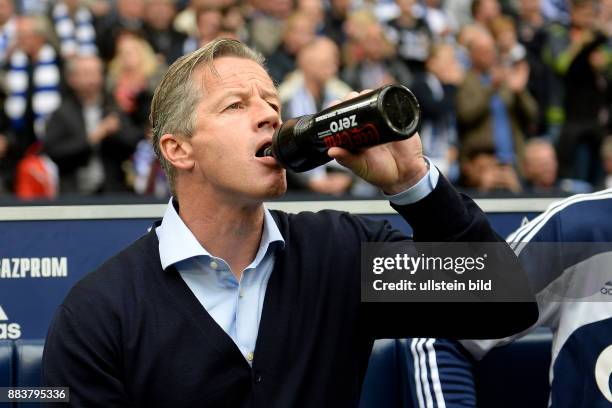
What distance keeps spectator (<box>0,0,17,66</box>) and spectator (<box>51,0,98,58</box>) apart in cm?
32

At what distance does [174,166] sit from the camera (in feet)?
8.48

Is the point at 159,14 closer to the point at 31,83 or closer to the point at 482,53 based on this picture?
the point at 31,83

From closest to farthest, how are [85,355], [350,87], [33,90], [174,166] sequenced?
[85,355]
[174,166]
[33,90]
[350,87]

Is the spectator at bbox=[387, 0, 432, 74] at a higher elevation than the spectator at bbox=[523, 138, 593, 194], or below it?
higher

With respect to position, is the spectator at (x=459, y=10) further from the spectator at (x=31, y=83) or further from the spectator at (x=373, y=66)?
the spectator at (x=31, y=83)

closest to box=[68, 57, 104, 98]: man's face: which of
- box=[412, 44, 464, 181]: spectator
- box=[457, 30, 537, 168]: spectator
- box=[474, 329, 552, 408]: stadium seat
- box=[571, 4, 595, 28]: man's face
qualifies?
box=[412, 44, 464, 181]: spectator

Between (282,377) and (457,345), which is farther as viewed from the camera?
(457,345)

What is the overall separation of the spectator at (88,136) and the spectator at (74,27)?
579 millimetres

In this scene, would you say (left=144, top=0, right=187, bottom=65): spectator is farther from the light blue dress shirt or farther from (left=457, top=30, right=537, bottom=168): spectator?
the light blue dress shirt

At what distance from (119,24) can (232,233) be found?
5056 mm

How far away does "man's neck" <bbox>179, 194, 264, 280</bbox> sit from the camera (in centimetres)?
249

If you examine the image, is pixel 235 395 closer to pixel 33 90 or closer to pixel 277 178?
pixel 277 178

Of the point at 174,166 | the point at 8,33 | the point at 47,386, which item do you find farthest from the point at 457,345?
the point at 8,33

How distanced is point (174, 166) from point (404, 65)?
5.24m
